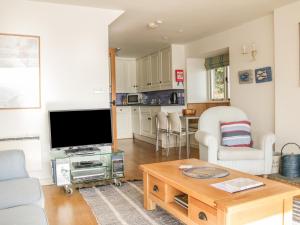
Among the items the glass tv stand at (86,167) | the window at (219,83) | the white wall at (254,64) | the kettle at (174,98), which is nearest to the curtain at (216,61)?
the window at (219,83)

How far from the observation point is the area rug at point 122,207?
2377 millimetres

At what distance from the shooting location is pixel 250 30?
15.1 feet

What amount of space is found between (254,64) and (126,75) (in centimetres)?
436

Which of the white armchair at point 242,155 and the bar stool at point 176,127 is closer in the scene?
the white armchair at point 242,155

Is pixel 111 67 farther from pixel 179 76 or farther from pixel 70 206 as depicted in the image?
pixel 70 206

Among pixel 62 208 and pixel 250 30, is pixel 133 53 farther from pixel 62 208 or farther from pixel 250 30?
pixel 62 208

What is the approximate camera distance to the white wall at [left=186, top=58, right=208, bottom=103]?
20.3 ft

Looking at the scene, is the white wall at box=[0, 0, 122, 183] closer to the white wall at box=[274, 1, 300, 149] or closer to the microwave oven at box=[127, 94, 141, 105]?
the white wall at box=[274, 1, 300, 149]

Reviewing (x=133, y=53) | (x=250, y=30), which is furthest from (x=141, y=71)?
(x=250, y=30)

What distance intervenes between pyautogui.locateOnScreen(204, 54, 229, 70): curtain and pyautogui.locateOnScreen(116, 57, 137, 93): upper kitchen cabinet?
2.68 metres

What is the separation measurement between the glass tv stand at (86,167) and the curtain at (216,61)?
10.4ft

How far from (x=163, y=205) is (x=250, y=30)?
348cm

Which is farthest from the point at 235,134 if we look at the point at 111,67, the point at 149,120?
the point at 149,120

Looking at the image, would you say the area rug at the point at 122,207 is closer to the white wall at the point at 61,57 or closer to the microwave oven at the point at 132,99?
the white wall at the point at 61,57
